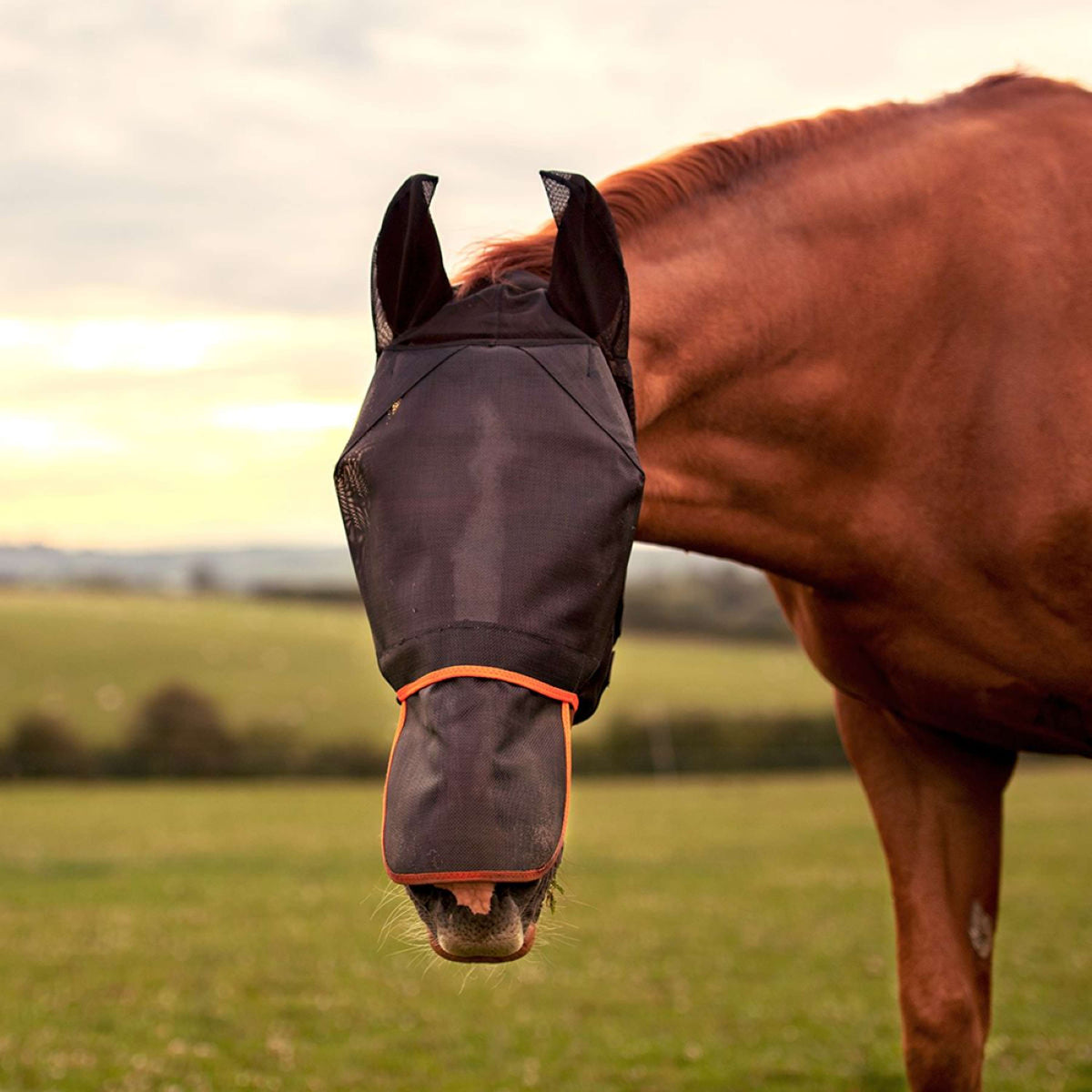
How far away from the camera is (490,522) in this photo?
2611 mm

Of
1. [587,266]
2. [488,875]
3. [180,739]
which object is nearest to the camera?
[488,875]

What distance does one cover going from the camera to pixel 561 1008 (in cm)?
877

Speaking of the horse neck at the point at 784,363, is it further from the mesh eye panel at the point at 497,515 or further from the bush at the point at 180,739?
the bush at the point at 180,739

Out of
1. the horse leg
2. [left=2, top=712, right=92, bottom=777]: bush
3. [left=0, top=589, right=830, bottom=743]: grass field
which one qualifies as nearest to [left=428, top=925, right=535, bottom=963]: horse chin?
the horse leg

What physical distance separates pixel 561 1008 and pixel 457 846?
6802mm

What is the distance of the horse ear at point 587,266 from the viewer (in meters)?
2.84

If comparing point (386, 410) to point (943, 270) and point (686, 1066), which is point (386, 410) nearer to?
point (943, 270)

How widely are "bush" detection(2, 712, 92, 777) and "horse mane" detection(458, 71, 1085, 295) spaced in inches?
1416

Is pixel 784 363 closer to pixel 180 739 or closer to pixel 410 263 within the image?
pixel 410 263

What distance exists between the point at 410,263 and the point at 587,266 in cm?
37

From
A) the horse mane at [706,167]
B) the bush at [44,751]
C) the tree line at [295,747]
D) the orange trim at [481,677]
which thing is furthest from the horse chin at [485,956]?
the bush at [44,751]

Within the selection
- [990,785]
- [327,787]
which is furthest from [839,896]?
[327,787]

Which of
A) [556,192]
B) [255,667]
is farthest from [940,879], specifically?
[255,667]

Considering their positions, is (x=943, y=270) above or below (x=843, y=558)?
above
